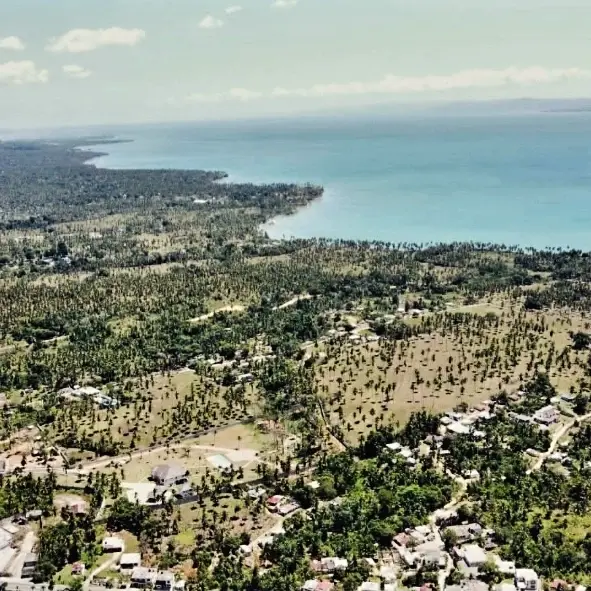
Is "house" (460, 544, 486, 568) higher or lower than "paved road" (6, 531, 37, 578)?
lower

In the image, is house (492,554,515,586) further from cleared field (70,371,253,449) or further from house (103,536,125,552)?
cleared field (70,371,253,449)

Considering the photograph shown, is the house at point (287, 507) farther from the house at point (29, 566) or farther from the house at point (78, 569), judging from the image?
the house at point (29, 566)

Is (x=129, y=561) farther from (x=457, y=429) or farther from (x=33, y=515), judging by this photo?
(x=457, y=429)

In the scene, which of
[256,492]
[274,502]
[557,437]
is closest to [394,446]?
[274,502]

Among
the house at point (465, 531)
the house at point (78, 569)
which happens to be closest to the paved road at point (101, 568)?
the house at point (78, 569)

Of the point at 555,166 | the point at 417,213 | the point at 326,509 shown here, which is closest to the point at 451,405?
the point at 326,509

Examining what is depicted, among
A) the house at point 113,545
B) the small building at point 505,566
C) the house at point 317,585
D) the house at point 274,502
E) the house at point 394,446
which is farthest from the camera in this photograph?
the house at point 394,446

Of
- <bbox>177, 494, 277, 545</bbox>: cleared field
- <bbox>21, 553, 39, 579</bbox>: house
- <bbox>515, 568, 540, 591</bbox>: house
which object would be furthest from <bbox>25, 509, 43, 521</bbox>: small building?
<bbox>515, 568, 540, 591</bbox>: house
